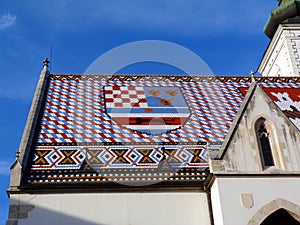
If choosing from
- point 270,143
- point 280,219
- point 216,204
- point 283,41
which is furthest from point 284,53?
point 216,204

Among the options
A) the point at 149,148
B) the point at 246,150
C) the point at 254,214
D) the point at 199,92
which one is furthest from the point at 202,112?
the point at 254,214

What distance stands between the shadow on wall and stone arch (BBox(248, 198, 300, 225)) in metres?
3.51

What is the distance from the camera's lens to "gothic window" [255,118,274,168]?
1170cm

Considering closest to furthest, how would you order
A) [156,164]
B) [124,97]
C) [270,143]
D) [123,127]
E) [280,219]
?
[280,219]
[270,143]
[156,164]
[123,127]
[124,97]

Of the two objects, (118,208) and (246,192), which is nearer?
(246,192)

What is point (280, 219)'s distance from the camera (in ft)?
37.6

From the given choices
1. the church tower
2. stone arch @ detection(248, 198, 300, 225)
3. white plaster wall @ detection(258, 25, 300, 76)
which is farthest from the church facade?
the church tower

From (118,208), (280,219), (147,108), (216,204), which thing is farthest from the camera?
(147,108)

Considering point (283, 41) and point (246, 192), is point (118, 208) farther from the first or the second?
point (283, 41)

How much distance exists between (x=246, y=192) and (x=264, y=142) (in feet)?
4.90

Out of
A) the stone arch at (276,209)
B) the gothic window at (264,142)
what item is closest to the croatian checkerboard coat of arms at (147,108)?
the gothic window at (264,142)

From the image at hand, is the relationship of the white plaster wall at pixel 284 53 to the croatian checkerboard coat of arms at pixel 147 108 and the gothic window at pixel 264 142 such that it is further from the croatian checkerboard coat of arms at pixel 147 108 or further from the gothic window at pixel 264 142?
the gothic window at pixel 264 142

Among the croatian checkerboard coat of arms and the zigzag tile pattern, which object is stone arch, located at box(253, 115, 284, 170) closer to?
the zigzag tile pattern

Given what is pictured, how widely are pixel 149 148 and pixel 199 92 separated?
14.0 feet
